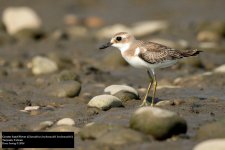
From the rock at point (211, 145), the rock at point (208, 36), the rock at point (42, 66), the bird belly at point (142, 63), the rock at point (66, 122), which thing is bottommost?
the rock at point (211, 145)

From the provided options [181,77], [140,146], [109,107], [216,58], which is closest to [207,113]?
[109,107]

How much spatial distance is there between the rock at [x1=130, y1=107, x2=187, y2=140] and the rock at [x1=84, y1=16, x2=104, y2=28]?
13080mm

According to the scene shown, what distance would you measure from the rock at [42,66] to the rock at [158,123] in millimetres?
5562

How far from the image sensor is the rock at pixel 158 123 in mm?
6715

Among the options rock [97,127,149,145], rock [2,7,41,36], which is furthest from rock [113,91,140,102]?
rock [2,7,41,36]

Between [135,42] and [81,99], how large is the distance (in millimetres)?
1244

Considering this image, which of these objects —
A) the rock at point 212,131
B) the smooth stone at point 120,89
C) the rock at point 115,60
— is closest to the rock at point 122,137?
the rock at point 212,131

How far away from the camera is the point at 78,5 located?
71.7ft

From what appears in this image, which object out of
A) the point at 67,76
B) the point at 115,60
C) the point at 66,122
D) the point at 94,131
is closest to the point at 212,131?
the point at 94,131

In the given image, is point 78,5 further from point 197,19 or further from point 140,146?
point 140,146

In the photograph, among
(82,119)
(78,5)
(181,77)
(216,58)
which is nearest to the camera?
(82,119)

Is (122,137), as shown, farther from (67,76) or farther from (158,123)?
(67,76)

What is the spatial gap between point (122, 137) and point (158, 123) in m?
0.42

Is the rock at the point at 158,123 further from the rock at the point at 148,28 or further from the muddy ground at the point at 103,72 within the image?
the rock at the point at 148,28
